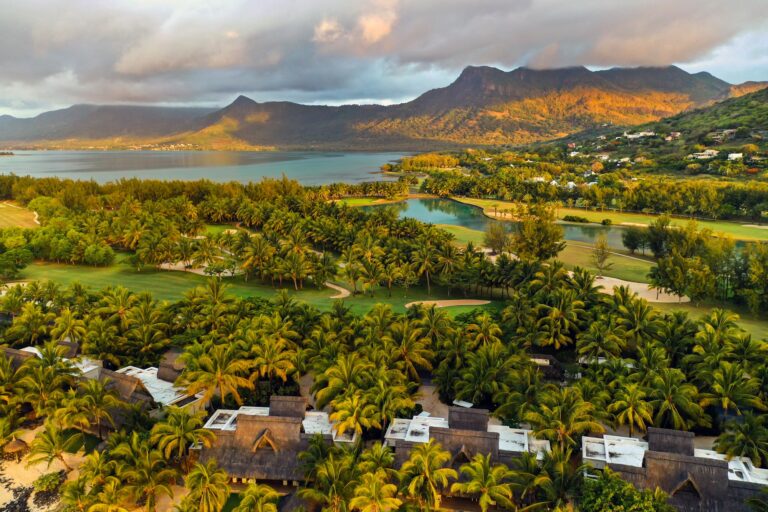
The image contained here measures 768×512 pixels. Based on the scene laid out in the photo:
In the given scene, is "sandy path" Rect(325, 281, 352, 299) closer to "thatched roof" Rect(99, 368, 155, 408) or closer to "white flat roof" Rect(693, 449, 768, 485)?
"thatched roof" Rect(99, 368, 155, 408)

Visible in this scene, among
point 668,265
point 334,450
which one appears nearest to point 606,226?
point 668,265

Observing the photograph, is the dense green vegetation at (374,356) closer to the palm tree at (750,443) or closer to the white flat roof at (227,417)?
the palm tree at (750,443)

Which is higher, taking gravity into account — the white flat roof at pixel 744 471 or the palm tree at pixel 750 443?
the palm tree at pixel 750 443

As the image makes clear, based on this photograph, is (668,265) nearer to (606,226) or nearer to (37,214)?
(606,226)

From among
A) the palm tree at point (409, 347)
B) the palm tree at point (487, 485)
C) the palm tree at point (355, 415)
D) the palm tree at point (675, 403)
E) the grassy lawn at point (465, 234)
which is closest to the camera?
the palm tree at point (487, 485)

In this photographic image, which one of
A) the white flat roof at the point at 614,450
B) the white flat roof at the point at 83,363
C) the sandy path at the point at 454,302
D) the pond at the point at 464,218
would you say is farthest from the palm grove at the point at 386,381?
the pond at the point at 464,218

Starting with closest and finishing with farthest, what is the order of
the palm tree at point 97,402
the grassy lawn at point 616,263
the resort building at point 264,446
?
1. the resort building at point 264,446
2. the palm tree at point 97,402
3. the grassy lawn at point 616,263

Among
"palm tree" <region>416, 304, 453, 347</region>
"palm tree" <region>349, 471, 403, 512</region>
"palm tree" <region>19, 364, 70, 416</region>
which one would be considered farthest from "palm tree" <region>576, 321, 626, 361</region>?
"palm tree" <region>19, 364, 70, 416</region>
